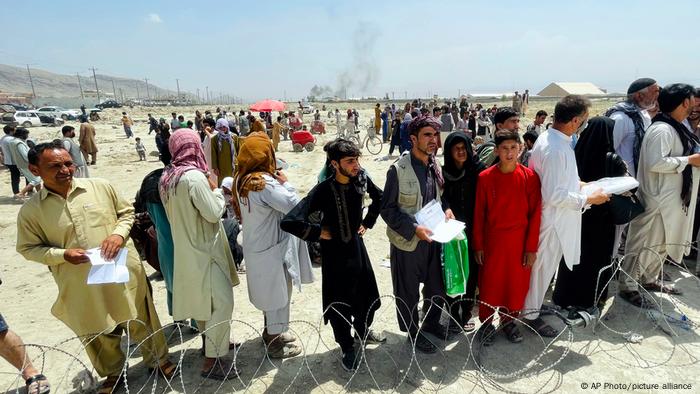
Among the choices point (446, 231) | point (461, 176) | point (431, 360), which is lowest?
point (431, 360)

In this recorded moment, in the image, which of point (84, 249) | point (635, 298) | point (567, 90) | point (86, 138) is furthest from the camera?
point (567, 90)

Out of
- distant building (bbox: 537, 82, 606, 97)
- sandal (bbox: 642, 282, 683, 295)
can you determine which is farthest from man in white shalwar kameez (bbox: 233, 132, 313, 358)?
distant building (bbox: 537, 82, 606, 97)

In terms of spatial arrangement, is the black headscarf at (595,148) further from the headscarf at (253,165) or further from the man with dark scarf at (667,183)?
the headscarf at (253,165)

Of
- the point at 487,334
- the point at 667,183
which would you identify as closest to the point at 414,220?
the point at 487,334

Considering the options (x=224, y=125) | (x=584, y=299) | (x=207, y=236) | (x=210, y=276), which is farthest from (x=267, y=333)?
(x=224, y=125)

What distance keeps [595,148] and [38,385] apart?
5.33 metres

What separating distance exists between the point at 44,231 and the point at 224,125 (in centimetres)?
492

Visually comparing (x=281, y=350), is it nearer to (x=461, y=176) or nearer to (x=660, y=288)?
(x=461, y=176)

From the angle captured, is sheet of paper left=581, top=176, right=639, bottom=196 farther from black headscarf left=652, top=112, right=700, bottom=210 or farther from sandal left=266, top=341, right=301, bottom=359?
sandal left=266, top=341, right=301, bottom=359

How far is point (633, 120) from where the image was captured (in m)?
4.39

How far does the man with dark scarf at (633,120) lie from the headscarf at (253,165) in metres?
3.89

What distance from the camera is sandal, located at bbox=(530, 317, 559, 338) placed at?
3771 millimetres

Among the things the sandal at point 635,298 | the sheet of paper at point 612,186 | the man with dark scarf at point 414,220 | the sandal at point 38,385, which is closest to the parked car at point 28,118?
the sandal at point 38,385

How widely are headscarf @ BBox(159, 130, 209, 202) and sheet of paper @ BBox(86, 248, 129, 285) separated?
582 millimetres
